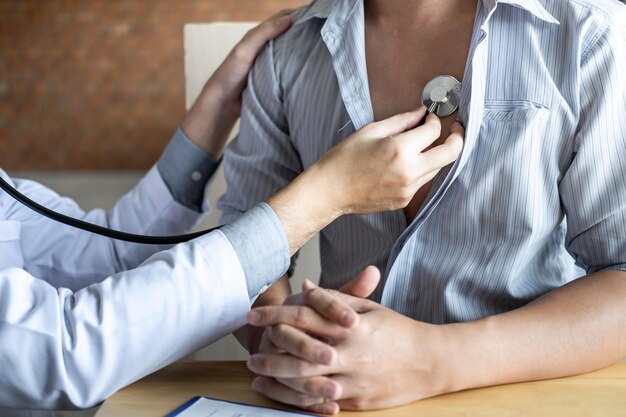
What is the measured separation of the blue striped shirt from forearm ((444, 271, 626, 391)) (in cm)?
8

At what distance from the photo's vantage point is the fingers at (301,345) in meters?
0.79

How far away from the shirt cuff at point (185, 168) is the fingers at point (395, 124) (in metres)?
0.56

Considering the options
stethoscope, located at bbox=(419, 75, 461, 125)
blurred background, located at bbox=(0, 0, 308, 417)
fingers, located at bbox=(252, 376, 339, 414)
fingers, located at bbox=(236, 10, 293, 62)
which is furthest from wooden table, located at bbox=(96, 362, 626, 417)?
blurred background, located at bbox=(0, 0, 308, 417)

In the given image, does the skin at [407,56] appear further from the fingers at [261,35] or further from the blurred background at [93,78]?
the blurred background at [93,78]

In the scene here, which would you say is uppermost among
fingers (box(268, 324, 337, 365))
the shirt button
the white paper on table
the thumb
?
the shirt button

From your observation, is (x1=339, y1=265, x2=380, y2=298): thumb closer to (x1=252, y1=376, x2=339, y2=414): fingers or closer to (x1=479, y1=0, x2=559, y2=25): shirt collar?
(x1=252, y1=376, x2=339, y2=414): fingers

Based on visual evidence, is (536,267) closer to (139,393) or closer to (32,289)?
(139,393)

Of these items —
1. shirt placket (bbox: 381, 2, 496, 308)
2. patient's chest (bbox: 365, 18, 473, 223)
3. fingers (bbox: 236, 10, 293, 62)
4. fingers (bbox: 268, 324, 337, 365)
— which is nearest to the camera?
fingers (bbox: 268, 324, 337, 365)

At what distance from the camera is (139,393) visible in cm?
87

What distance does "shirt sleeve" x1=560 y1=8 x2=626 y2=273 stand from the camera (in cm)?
99

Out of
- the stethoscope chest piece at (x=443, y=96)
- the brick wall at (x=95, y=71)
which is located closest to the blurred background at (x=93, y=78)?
the brick wall at (x=95, y=71)

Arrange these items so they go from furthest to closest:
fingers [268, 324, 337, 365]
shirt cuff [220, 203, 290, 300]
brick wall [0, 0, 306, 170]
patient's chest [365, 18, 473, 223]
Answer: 1. brick wall [0, 0, 306, 170]
2. patient's chest [365, 18, 473, 223]
3. shirt cuff [220, 203, 290, 300]
4. fingers [268, 324, 337, 365]

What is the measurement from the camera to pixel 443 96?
1.08 meters

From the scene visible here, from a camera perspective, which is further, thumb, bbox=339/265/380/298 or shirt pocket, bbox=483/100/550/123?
shirt pocket, bbox=483/100/550/123
